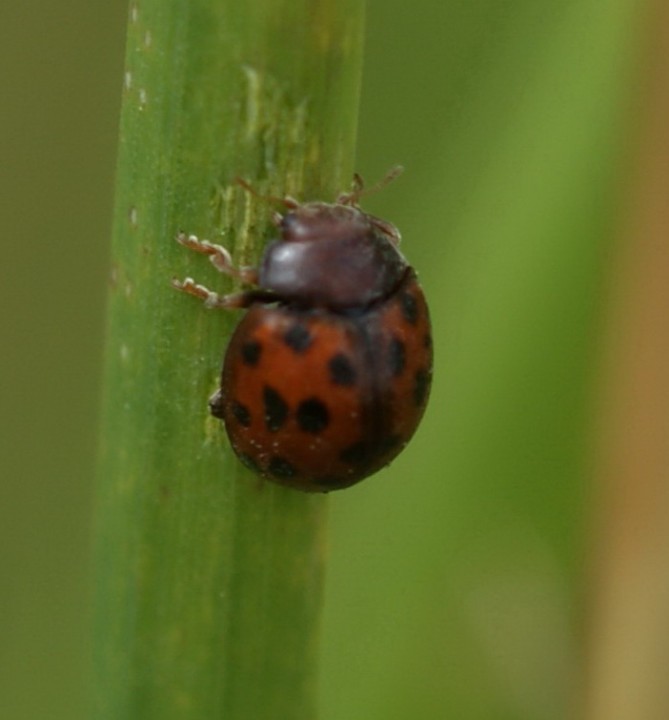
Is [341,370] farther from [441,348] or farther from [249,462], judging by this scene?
[441,348]

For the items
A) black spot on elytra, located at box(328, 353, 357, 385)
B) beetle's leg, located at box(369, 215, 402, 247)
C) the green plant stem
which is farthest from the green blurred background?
the green plant stem

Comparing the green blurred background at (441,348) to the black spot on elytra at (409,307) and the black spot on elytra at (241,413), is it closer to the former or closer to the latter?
the black spot on elytra at (409,307)

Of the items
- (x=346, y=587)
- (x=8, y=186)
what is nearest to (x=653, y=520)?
(x=346, y=587)

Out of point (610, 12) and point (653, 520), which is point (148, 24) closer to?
point (610, 12)

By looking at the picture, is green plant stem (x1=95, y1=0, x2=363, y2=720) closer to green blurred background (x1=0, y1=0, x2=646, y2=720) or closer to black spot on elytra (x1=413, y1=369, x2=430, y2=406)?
black spot on elytra (x1=413, y1=369, x2=430, y2=406)

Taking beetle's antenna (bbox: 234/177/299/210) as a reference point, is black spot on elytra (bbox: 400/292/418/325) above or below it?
below

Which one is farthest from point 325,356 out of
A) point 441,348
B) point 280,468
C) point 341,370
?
point 441,348

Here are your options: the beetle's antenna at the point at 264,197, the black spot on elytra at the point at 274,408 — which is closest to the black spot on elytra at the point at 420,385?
the black spot on elytra at the point at 274,408
